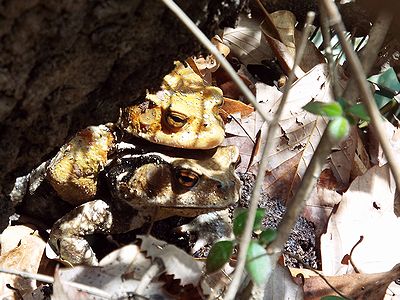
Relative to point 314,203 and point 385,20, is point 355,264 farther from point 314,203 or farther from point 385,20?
point 385,20

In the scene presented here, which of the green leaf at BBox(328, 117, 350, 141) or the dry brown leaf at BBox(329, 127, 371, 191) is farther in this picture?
the dry brown leaf at BBox(329, 127, 371, 191)

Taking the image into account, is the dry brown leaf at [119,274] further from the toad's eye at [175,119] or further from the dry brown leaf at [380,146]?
the dry brown leaf at [380,146]

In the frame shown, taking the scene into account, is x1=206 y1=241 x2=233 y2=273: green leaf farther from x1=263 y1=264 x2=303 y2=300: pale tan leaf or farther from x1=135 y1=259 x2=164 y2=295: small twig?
x1=263 y1=264 x2=303 y2=300: pale tan leaf

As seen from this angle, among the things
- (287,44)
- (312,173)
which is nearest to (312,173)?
(312,173)

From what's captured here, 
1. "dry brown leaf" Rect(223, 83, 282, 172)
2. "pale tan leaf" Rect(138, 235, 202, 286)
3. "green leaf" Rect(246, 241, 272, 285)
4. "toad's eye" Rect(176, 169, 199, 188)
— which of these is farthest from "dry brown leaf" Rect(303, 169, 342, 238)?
"green leaf" Rect(246, 241, 272, 285)

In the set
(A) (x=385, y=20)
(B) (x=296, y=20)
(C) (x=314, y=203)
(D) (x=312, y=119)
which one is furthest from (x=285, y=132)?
(A) (x=385, y=20)
